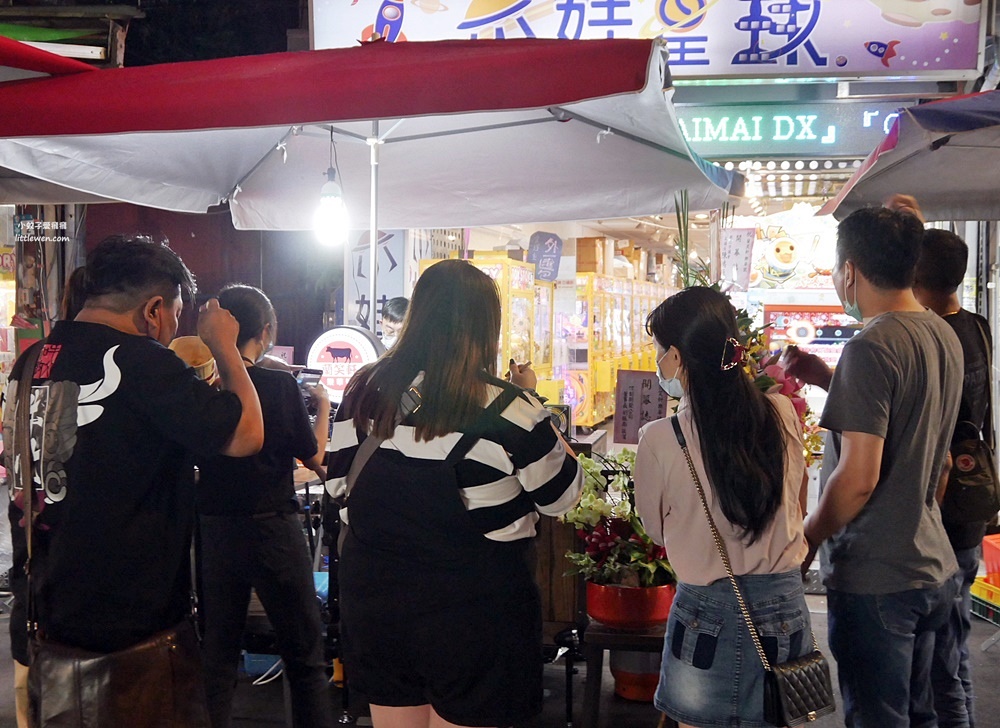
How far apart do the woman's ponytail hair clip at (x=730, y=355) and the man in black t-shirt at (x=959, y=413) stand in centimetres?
110

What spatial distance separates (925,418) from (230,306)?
2363 millimetres

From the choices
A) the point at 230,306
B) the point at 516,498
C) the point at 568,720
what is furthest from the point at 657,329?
the point at 568,720

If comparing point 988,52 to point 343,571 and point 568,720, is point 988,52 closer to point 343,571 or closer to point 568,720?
point 568,720

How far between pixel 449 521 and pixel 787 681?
872 mm

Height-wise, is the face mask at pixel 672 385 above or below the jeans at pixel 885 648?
above

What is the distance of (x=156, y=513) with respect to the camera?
91.6 inches

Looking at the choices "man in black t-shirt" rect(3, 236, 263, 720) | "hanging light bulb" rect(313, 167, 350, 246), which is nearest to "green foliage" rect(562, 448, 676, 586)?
"man in black t-shirt" rect(3, 236, 263, 720)

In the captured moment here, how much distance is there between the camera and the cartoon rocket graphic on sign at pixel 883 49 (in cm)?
559

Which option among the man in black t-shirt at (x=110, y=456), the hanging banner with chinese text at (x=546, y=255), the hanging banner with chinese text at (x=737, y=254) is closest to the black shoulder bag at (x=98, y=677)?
the man in black t-shirt at (x=110, y=456)

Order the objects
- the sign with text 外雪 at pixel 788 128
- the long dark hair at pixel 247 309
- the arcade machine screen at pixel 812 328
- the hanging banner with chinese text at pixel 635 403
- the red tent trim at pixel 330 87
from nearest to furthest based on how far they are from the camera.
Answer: the red tent trim at pixel 330 87, the long dark hair at pixel 247 309, the hanging banner with chinese text at pixel 635 403, the sign with text 外雪 at pixel 788 128, the arcade machine screen at pixel 812 328

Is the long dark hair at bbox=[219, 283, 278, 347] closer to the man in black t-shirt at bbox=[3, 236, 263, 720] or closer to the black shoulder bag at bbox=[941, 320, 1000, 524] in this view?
the man in black t-shirt at bbox=[3, 236, 263, 720]

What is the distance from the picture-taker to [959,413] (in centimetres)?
297

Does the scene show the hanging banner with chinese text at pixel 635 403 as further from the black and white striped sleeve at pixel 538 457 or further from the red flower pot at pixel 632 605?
the black and white striped sleeve at pixel 538 457

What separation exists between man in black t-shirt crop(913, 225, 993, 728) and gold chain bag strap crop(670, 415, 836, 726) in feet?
2.65
